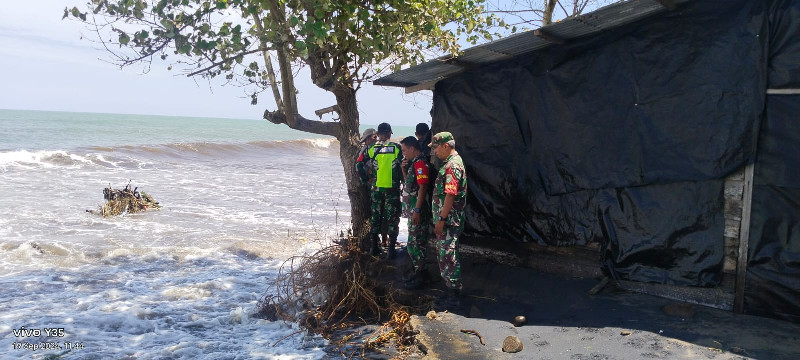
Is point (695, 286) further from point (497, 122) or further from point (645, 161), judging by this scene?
point (497, 122)

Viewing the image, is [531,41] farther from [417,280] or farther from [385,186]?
[417,280]

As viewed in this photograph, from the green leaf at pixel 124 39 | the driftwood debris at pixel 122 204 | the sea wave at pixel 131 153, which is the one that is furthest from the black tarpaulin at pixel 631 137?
the sea wave at pixel 131 153

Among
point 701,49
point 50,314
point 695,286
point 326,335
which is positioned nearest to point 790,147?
point 701,49

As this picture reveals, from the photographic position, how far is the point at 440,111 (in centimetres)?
762

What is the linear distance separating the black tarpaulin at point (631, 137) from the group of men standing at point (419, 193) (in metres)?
0.92

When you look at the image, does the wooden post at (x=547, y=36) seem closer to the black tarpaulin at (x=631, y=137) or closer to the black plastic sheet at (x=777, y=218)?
the black tarpaulin at (x=631, y=137)

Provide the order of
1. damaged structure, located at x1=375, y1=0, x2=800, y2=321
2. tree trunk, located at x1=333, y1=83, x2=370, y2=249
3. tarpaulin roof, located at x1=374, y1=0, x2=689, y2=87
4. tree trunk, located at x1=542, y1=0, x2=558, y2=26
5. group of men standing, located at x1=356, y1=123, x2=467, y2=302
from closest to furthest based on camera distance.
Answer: damaged structure, located at x1=375, y1=0, x2=800, y2=321 < tarpaulin roof, located at x1=374, y1=0, x2=689, y2=87 < group of men standing, located at x1=356, y1=123, x2=467, y2=302 < tree trunk, located at x1=333, y1=83, x2=370, y2=249 < tree trunk, located at x1=542, y1=0, x2=558, y2=26

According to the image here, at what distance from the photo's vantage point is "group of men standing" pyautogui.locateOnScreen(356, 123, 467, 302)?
586 cm

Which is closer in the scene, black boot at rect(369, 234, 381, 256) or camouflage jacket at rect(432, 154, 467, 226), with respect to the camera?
camouflage jacket at rect(432, 154, 467, 226)

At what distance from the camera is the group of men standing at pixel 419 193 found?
5855 millimetres

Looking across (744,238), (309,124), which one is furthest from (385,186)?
(744,238)

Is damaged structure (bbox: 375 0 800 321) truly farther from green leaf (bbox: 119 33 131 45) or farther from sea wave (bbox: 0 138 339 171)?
sea wave (bbox: 0 138 339 171)

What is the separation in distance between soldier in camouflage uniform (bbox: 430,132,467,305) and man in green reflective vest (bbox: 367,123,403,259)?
1329 mm

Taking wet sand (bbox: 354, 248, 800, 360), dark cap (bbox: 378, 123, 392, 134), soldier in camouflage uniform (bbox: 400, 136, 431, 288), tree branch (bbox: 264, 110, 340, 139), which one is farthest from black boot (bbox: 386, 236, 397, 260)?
tree branch (bbox: 264, 110, 340, 139)
